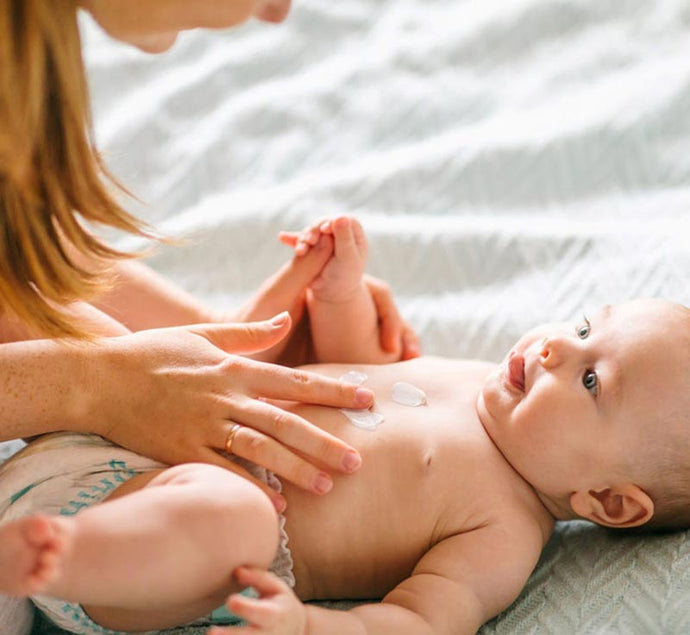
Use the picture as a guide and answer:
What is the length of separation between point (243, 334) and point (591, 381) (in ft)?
1.41

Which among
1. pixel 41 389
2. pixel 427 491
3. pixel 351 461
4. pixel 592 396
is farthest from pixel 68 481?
pixel 592 396

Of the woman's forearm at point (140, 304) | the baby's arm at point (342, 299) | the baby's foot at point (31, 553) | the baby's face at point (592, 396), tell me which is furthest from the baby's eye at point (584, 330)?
the baby's foot at point (31, 553)

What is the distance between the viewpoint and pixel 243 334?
49.2 inches

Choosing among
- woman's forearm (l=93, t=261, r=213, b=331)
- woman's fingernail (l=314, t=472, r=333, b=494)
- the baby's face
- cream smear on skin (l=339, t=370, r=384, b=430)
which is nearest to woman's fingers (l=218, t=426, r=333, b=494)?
woman's fingernail (l=314, t=472, r=333, b=494)

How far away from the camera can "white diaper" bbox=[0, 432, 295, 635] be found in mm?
1095

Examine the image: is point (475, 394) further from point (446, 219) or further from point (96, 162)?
point (96, 162)

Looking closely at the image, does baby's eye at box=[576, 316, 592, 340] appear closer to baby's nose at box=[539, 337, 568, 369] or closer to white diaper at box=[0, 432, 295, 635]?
baby's nose at box=[539, 337, 568, 369]

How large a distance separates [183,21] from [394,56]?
107 centimetres

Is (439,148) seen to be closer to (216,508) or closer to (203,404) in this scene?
(203,404)

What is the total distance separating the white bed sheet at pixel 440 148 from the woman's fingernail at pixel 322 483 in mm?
342

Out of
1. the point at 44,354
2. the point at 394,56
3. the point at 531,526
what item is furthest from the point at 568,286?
the point at 44,354

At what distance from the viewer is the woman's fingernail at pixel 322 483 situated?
1119 millimetres

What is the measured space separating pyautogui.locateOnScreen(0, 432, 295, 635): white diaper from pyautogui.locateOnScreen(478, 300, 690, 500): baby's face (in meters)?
0.33

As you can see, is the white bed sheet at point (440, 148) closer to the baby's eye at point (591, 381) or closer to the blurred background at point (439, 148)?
the blurred background at point (439, 148)
